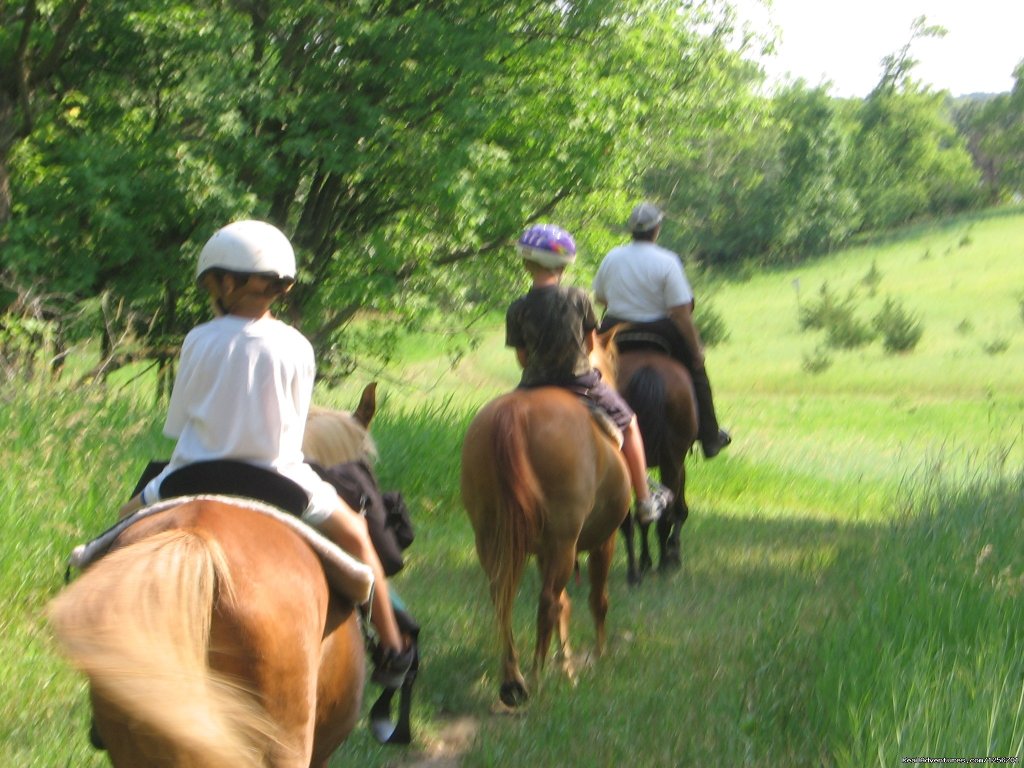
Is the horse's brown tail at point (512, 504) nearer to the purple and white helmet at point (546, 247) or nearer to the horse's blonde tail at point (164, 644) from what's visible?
the purple and white helmet at point (546, 247)

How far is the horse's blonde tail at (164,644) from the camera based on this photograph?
8.95 ft

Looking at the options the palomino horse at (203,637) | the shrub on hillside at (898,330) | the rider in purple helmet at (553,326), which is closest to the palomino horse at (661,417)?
the rider in purple helmet at (553,326)

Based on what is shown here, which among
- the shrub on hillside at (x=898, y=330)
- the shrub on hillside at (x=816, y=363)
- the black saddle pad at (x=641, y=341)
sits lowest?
the shrub on hillside at (x=816, y=363)

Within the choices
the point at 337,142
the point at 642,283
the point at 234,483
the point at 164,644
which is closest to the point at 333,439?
the point at 234,483

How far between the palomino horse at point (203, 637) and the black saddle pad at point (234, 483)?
16 centimetres

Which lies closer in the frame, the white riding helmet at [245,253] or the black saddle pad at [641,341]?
the white riding helmet at [245,253]

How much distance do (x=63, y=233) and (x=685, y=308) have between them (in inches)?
330

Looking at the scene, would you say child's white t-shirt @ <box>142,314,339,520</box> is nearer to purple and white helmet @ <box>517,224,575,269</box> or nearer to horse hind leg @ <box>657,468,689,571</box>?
purple and white helmet @ <box>517,224,575,269</box>

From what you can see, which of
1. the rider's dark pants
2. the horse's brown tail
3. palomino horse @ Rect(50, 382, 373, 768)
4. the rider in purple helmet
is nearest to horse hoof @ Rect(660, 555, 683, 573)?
the rider's dark pants

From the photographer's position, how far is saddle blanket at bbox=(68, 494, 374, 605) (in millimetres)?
3637

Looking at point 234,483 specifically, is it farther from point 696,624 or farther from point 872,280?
point 872,280

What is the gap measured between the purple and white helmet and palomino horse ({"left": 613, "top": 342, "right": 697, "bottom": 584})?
2328 millimetres

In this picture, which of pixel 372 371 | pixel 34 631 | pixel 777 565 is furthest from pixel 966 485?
pixel 372 371

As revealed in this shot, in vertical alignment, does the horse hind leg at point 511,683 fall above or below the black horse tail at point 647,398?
below
